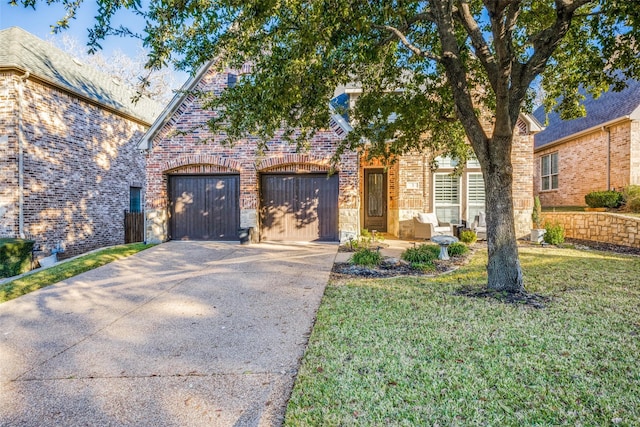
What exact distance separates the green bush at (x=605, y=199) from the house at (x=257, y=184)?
2.38m

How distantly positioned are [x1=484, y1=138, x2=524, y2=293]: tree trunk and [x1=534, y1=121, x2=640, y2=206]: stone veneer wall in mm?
10106

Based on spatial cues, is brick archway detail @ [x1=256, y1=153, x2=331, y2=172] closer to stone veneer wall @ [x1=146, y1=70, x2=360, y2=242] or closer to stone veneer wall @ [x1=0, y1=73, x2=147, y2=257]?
stone veneer wall @ [x1=146, y1=70, x2=360, y2=242]

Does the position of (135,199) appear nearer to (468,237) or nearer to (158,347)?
(468,237)

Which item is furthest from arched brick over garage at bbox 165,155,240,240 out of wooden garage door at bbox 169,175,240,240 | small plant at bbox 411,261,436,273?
small plant at bbox 411,261,436,273

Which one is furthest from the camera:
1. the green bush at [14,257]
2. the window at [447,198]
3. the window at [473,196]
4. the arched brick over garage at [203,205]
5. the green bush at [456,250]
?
the window at [447,198]

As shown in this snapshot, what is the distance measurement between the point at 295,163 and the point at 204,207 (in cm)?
335

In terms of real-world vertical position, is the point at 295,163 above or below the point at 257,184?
above

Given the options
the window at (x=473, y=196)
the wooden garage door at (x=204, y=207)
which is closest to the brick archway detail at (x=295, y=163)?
the wooden garage door at (x=204, y=207)

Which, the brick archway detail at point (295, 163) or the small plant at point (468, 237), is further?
the small plant at point (468, 237)

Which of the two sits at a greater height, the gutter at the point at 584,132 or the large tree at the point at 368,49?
the gutter at the point at 584,132

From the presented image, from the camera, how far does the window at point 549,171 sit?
16.9 meters

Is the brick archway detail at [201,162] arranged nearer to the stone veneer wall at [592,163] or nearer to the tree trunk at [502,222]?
the tree trunk at [502,222]

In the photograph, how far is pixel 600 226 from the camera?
11.1 m

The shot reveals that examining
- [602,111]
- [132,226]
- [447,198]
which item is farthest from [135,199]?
[602,111]
